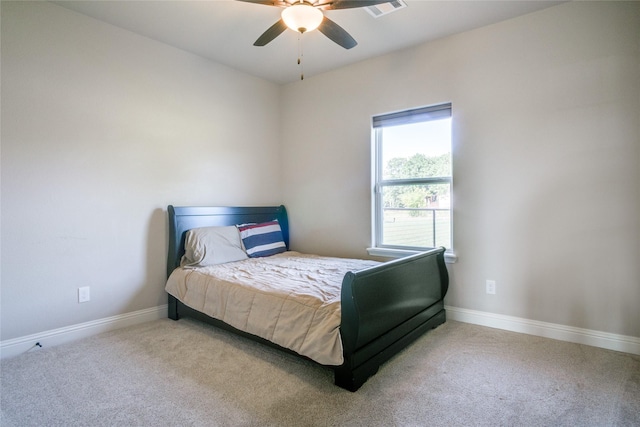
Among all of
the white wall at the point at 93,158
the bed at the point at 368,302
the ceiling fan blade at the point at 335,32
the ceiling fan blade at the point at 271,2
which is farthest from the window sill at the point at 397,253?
the ceiling fan blade at the point at 271,2

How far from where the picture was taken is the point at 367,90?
3.51m

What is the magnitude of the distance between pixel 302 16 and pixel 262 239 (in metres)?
2.28

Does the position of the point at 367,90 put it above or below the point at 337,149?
above

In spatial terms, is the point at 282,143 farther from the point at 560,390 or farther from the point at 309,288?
the point at 560,390

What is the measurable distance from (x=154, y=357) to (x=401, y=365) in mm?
1670

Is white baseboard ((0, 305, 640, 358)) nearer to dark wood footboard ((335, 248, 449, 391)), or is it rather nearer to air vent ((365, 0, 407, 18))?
dark wood footboard ((335, 248, 449, 391))

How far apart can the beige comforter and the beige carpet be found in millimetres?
240

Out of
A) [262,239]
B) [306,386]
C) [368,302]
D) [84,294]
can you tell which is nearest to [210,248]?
[262,239]

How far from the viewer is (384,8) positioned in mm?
2572

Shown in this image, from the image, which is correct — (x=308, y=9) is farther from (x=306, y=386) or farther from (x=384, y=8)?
(x=306, y=386)

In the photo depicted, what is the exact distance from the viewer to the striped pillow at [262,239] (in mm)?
3531

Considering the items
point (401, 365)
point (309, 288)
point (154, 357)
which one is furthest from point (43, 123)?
point (401, 365)

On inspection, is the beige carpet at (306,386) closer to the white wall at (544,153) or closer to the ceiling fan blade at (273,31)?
the white wall at (544,153)

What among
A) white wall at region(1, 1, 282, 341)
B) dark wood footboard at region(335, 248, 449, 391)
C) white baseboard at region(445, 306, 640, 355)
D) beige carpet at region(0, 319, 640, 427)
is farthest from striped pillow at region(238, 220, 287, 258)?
white baseboard at region(445, 306, 640, 355)
